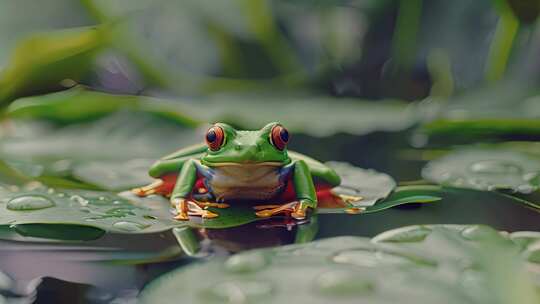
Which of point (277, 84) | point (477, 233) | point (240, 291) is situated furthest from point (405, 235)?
point (277, 84)

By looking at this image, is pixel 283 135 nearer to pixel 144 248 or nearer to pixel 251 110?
pixel 144 248

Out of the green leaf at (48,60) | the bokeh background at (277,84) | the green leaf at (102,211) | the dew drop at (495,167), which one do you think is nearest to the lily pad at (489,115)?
the bokeh background at (277,84)

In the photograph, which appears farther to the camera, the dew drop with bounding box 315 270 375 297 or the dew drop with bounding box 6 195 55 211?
the dew drop with bounding box 6 195 55 211

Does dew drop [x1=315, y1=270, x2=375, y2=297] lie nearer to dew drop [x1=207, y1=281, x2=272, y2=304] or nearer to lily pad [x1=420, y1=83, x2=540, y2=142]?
dew drop [x1=207, y1=281, x2=272, y2=304]

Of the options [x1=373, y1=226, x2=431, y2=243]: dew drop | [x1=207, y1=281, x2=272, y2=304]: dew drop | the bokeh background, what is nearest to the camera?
[x1=207, y1=281, x2=272, y2=304]: dew drop

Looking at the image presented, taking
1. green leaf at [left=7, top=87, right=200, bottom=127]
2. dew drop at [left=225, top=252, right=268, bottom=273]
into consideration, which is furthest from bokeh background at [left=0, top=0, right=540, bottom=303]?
dew drop at [left=225, top=252, right=268, bottom=273]

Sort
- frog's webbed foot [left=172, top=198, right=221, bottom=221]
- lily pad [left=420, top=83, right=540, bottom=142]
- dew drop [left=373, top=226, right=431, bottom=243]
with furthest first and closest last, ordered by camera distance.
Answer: lily pad [left=420, top=83, right=540, bottom=142], frog's webbed foot [left=172, top=198, right=221, bottom=221], dew drop [left=373, top=226, right=431, bottom=243]
